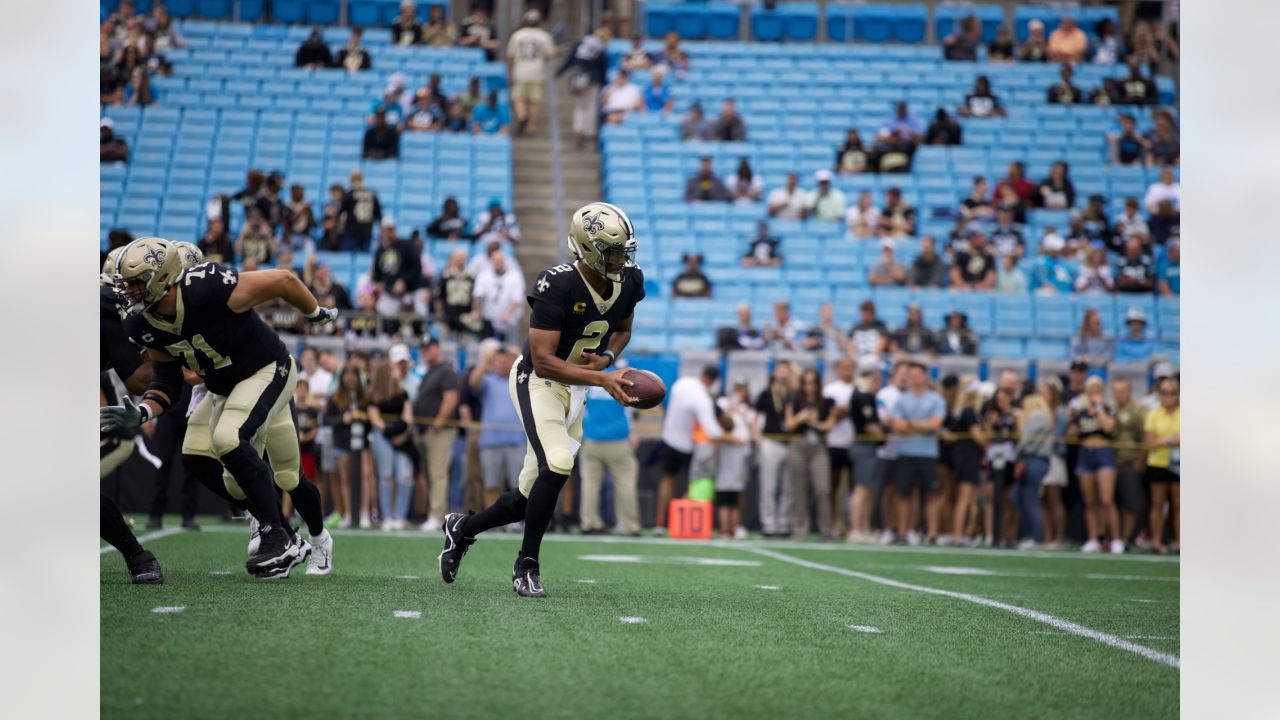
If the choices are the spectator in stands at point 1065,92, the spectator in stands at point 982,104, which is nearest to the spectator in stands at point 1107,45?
the spectator in stands at point 1065,92

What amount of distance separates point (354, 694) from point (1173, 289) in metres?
15.8

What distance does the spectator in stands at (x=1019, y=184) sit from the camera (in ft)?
62.1

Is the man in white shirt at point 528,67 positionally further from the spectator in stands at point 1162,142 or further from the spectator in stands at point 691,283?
the spectator in stands at point 1162,142

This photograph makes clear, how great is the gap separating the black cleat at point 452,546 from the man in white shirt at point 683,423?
657 centimetres

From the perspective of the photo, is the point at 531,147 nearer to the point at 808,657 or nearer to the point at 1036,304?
the point at 1036,304

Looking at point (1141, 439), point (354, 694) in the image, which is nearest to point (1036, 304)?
point (1141, 439)

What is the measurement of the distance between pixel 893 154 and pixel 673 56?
12.8 feet

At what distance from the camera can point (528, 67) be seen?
20234mm

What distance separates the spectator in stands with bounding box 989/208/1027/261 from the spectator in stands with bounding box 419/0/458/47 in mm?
8745

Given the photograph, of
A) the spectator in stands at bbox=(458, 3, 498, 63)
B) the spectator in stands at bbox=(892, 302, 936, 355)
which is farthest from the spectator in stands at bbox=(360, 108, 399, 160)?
the spectator in stands at bbox=(892, 302, 936, 355)

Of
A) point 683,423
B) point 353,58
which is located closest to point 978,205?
point 683,423

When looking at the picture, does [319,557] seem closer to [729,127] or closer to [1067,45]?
[729,127]
